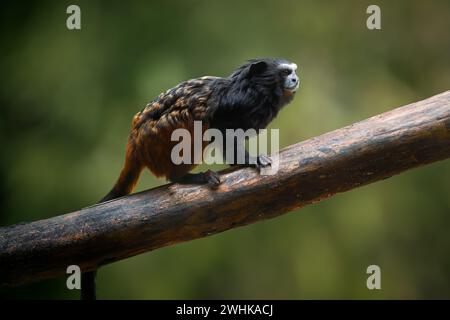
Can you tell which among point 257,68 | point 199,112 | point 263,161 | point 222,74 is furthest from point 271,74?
point 222,74

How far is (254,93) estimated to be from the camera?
280 centimetres

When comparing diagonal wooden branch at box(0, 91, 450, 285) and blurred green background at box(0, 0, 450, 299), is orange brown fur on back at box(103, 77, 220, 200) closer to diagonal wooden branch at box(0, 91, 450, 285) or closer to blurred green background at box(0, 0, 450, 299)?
diagonal wooden branch at box(0, 91, 450, 285)

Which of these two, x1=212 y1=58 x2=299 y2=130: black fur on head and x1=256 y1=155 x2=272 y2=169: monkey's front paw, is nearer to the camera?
x1=256 y1=155 x2=272 y2=169: monkey's front paw

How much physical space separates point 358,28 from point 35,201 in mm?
3448

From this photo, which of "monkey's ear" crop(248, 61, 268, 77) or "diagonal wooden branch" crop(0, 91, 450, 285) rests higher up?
"monkey's ear" crop(248, 61, 268, 77)

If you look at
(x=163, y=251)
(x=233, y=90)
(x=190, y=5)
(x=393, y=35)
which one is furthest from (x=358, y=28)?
(x=163, y=251)

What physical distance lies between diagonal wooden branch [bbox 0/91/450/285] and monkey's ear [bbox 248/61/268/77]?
0.60 meters

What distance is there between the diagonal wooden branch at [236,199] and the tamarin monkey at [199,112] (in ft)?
0.71

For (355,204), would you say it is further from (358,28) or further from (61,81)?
(61,81)

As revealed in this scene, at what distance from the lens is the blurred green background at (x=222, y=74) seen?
4.51 m

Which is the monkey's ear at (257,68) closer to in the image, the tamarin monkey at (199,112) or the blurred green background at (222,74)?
the tamarin monkey at (199,112)

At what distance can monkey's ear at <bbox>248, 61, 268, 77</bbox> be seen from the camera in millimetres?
2832

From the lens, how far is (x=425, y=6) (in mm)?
4844

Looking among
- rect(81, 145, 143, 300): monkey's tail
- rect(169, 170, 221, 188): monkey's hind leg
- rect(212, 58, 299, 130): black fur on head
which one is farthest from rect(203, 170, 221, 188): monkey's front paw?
rect(81, 145, 143, 300): monkey's tail
